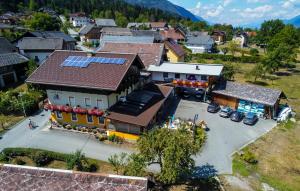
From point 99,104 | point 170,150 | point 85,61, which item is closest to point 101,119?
point 99,104

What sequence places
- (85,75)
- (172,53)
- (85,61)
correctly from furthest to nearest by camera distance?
(172,53) → (85,61) → (85,75)

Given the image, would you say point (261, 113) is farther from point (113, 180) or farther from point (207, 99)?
point (113, 180)

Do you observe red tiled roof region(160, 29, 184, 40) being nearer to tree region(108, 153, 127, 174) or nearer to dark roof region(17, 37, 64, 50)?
dark roof region(17, 37, 64, 50)

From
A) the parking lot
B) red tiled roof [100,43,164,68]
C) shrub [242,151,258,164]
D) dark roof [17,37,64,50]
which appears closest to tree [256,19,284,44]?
red tiled roof [100,43,164,68]

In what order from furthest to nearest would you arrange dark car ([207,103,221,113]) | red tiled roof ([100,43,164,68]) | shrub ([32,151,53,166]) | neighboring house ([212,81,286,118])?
red tiled roof ([100,43,164,68]), dark car ([207,103,221,113]), neighboring house ([212,81,286,118]), shrub ([32,151,53,166])

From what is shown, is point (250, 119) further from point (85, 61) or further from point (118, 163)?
point (85, 61)

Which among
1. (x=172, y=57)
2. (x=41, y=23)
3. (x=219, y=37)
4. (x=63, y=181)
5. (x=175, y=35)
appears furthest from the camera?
(x=219, y=37)
